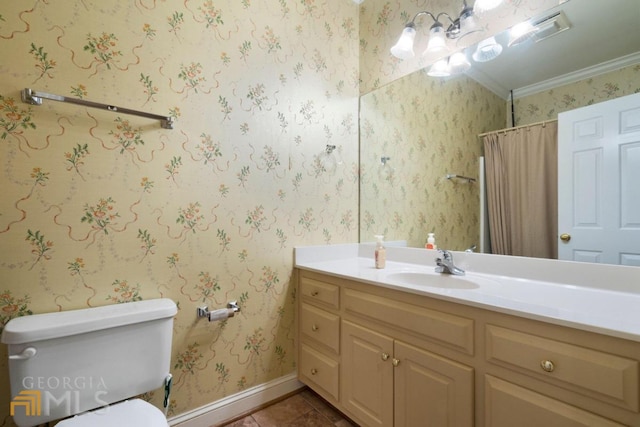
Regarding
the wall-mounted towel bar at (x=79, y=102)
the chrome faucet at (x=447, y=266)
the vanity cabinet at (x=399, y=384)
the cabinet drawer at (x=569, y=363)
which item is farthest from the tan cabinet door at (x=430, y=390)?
the wall-mounted towel bar at (x=79, y=102)

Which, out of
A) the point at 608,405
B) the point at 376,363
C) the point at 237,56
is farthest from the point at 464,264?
the point at 237,56

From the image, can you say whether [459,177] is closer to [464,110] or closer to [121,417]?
[464,110]

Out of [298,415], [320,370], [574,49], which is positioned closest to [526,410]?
[320,370]

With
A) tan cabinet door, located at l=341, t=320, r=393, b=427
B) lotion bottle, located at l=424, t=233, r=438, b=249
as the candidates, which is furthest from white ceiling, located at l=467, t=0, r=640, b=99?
tan cabinet door, located at l=341, t=320, r=393, b=427

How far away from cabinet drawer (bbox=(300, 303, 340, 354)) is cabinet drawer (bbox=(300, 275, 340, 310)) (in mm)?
48

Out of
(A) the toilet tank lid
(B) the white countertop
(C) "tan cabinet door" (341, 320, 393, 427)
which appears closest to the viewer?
(B) the white countertop

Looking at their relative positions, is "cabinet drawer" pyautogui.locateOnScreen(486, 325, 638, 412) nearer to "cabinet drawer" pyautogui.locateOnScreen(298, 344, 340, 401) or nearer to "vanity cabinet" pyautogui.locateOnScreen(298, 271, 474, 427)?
"vanity cabinet" pyautogui.locateOnScreen(298, 271, 474, 427)

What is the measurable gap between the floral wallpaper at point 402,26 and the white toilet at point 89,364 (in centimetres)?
181

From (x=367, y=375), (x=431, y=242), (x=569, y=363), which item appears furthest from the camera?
(x=431, y=242)

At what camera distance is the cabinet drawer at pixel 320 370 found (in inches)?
54.3

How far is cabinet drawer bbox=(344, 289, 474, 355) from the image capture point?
2.97 ft

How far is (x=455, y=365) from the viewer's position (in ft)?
3.02

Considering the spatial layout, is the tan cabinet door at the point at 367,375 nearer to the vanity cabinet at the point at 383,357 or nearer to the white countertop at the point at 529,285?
the vanity cabinet at the point at 383,357

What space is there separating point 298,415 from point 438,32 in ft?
7.04
